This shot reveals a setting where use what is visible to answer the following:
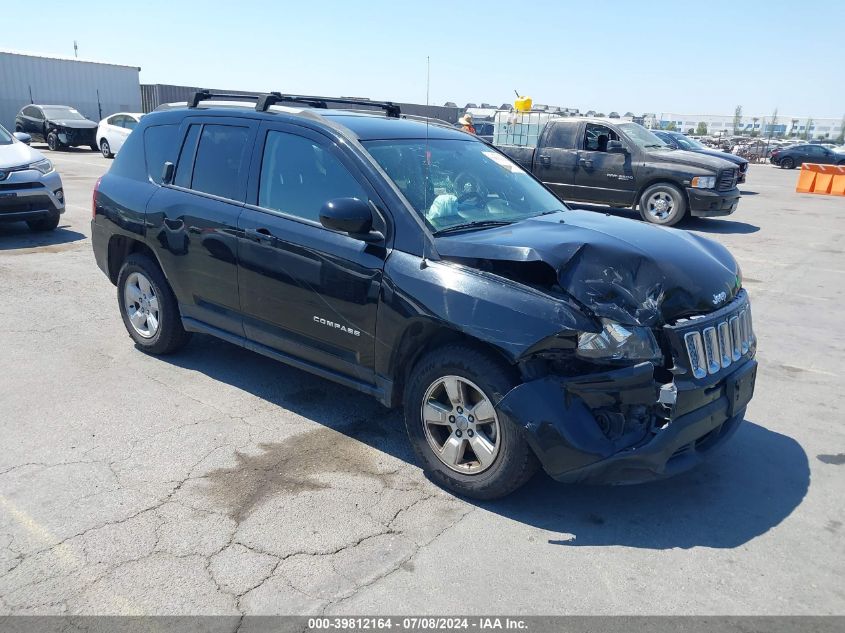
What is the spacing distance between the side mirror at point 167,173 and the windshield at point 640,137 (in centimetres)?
1006

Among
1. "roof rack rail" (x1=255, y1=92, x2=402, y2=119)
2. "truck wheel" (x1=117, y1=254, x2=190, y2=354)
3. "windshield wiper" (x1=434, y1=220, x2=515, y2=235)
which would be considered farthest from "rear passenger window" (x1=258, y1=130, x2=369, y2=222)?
"truck wheel" (x1=117, y1=254, x2=190, y2=354)

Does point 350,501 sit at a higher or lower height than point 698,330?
lower

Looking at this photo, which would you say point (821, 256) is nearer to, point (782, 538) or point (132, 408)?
point (782, 538)

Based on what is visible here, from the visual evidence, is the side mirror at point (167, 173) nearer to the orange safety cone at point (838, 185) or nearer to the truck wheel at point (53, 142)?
the orange safety cone at point (838, 185)

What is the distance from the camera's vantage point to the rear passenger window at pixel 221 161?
4.65 metres

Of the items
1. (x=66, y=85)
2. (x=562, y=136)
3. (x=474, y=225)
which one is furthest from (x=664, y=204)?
(x=66, y=85)

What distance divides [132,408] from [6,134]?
26.2 ft

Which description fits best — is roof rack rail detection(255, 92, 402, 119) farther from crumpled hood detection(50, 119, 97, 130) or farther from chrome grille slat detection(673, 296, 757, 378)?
crumpled hood detection(50, 119, 97, 130)

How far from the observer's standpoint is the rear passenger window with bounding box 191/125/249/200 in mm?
4652

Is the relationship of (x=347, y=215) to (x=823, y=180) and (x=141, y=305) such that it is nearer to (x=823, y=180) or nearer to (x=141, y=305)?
(x=141, y=305)

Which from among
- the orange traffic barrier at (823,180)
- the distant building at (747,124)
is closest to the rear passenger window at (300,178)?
the orange traffic barrier at (823,180)

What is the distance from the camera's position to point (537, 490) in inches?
147

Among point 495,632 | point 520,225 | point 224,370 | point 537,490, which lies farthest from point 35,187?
point 495,632

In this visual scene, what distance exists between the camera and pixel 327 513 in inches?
137
